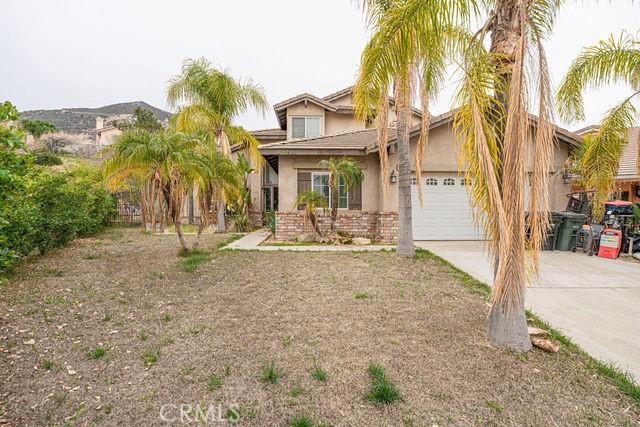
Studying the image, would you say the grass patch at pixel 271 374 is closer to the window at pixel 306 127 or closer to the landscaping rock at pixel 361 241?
the landscaping rock at pixel 361 241

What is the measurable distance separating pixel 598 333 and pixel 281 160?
9958 millimetres

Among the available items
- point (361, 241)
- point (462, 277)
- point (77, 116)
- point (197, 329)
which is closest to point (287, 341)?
point (197, 329)

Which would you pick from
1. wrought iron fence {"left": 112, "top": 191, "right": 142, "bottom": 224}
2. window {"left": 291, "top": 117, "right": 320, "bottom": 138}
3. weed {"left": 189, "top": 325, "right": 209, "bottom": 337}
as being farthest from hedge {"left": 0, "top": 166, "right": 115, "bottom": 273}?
window {"left": 291, "top": 117, "right": 320, "bottom": 138}

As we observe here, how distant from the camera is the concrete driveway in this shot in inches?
142

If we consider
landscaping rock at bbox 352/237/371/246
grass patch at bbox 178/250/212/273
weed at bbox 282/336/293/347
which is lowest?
weed at bbox 282/336/293/347

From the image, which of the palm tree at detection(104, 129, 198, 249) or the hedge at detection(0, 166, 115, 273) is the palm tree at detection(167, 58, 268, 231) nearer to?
the hedge at detection(0, 166, 115, 273)

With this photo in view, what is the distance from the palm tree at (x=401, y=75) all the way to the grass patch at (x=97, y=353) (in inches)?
181

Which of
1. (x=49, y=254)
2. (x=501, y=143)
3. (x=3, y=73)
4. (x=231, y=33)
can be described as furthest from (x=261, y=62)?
(x=501, y=143)

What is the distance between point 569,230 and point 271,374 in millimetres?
10545

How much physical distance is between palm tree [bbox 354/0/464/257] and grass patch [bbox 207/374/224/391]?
3.90 metres

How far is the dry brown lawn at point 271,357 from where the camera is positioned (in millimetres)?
2512

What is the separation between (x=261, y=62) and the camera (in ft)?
91.5

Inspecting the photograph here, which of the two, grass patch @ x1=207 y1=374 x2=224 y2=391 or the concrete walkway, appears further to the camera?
the concrete walkway

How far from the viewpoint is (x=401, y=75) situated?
13.9ft
